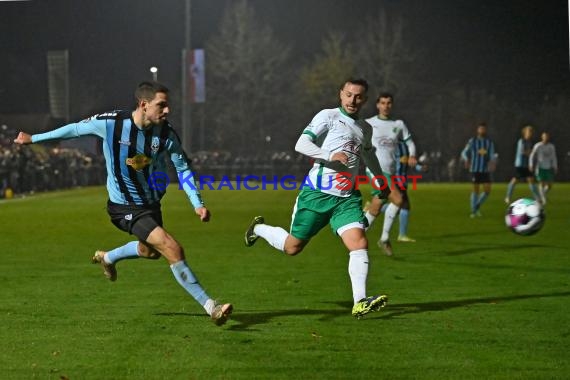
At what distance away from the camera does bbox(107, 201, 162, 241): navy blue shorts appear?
299 inches

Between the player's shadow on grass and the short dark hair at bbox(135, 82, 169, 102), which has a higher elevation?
the short dark hair at bbox(135, 82, 169, 102)

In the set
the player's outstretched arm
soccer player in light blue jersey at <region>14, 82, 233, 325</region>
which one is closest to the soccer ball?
soccer player in light blue jersey at <region>14, 82, 233, 325</region>

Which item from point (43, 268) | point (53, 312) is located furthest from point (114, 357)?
point (43, 268)

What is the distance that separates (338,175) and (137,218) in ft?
5.76

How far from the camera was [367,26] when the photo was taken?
6694 cm

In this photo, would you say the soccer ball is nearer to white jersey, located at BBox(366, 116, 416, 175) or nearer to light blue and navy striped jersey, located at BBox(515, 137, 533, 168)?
white jersey, located at BBox(366, 116, 416, 175)

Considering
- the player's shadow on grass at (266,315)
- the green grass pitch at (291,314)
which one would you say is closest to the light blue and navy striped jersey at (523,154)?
the green grass pitch at (291,314)

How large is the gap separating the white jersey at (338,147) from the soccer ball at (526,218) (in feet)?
9.43

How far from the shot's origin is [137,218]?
25.1 ft

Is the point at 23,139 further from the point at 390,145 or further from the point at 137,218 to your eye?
the point at 390,145

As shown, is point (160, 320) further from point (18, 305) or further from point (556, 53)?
point (556, 53)

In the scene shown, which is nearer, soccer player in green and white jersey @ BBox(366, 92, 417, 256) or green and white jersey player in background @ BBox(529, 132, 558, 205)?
soccer player in green and white jersey @ BBox(366, 92, 417, 256)

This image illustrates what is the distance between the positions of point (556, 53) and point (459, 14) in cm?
816

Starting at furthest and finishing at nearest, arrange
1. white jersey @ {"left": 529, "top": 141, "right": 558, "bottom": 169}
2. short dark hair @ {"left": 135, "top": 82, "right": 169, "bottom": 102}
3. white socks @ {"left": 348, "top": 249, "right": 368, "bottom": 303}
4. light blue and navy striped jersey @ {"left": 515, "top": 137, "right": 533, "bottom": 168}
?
1. white jersey @ {"left": 529, "top": 141, "right": 558, "bottom": 169}
2. light blue and navy striped jersey @ {"left": 515, "top": 137, "right": 533, "bottom": 168}
3. white socks @ {"left": 348, "top": 249, "right": 368, "bottom": 303}
4. short dark hair @ {"left": 135, "top": 82, "right": 169, "bottom": 102}
